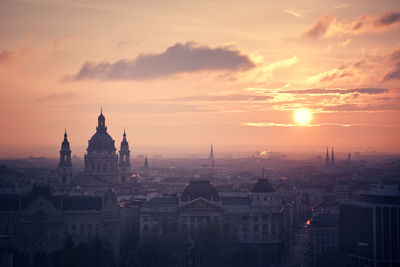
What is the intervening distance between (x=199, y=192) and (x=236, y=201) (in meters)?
6.44

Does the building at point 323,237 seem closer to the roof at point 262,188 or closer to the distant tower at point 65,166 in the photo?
the roof at point 262,188

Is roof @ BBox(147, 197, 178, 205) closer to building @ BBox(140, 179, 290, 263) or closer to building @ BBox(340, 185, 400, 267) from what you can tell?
building @ BBox(140, 179, 290, 263)

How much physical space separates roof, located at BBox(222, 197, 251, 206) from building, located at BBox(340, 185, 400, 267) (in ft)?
68.3

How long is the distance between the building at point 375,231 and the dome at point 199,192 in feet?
82.4

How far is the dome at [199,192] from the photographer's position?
458 ft

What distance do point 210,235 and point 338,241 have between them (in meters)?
23.3

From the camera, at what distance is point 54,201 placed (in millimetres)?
136875

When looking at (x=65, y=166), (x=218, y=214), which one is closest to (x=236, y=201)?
(x=218, y=214)

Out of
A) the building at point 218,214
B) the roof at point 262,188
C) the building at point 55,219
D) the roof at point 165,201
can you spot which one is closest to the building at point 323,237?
the building at point 218,214

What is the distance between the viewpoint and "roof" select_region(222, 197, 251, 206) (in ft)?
460

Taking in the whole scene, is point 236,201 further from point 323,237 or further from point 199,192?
point 323,237

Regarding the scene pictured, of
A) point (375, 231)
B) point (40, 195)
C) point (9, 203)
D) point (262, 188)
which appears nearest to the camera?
point (375, 231)

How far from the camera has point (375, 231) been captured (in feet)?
387

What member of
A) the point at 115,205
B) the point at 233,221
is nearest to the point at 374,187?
the point at 233,221
